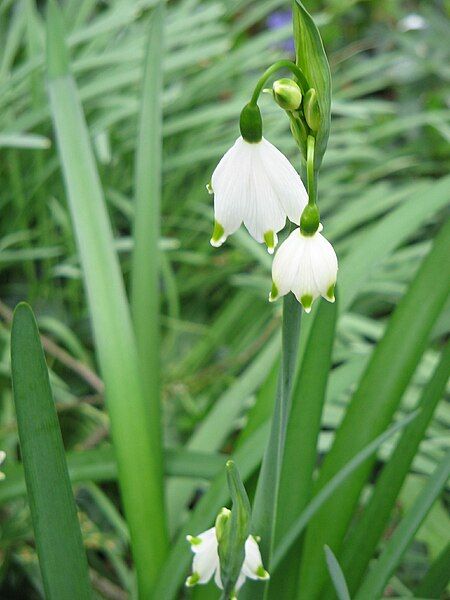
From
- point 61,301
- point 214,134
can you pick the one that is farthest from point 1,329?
point 214,134

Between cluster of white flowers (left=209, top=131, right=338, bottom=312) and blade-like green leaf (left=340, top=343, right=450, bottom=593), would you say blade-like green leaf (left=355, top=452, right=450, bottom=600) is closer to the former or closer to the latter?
blade-like green leaf (left=340, top=343, right=450, bottom=593)

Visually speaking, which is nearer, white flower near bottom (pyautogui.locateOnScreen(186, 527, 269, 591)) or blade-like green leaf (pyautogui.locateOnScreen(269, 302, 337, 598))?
white flower near bottom (pyautogui.locateOnScreen(186, 527, 269, 591))

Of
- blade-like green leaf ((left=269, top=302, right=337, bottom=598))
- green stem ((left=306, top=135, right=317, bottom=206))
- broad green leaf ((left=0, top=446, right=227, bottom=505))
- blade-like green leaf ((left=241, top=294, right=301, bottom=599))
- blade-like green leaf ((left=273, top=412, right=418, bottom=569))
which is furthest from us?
broad green leaf ((left=0, top=446, right=227, bottom=505))

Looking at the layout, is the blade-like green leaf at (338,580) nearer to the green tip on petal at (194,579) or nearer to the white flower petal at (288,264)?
the green tip on petal at (194,579)

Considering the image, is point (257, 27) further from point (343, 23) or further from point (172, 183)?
point (172, 183)

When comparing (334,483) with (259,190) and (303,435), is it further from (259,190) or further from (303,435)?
(259,190)

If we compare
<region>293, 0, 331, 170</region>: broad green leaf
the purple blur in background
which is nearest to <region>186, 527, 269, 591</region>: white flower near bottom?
<region>293, 0, 331, 170</region>: broad green leaf

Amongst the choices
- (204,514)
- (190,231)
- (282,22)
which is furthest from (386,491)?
(282,22)

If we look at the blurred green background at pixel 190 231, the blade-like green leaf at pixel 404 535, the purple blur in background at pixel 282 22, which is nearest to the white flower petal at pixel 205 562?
the blade-like green leaf at pixel 404 535
